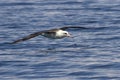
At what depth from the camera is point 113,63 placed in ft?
80.6

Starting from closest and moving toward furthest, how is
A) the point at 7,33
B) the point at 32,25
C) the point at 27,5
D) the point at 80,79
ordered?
→ the point at 80,79 < the point at 7,33 < the point at 32,25 < the point at 27,5

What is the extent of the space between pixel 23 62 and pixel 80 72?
98.9 inches

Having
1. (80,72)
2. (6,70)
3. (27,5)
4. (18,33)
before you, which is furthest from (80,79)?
(27,5)

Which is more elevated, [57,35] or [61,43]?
[61,43]

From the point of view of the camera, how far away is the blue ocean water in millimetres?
23484

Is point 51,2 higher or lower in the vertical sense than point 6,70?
higher

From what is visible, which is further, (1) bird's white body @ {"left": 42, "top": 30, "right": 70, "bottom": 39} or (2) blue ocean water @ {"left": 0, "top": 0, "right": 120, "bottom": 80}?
(1) bird's white body @ {"left": 42, "top": 30, "right": 70, "bottom": 39}

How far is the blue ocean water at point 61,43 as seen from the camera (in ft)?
77.0

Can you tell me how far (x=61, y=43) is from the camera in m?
28.8

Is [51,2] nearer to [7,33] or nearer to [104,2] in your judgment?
[104,2]

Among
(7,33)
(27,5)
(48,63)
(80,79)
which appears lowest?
(80,79)

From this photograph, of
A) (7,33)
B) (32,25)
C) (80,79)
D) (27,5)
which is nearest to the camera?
(80,79)

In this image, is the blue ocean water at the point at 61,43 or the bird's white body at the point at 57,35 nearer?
the blue ocean water at the point at 61,43

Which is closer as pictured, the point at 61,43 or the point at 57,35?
the point at 57,35
